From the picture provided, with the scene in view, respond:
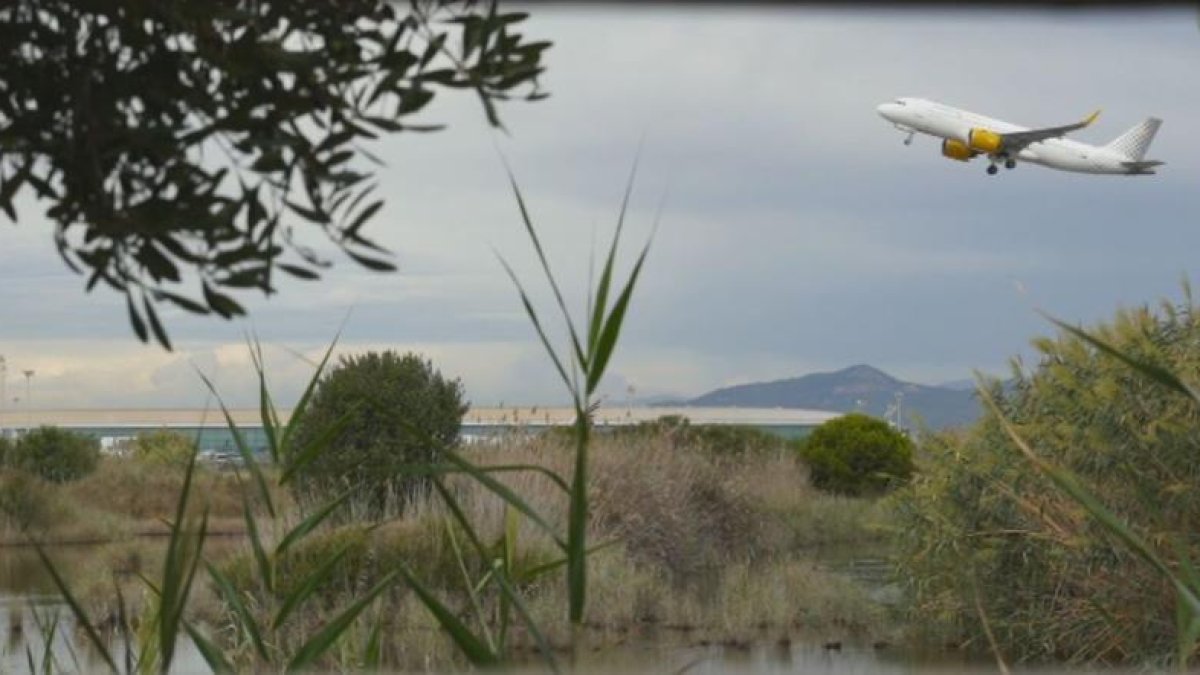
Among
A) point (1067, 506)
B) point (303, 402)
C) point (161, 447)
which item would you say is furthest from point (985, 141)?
point (303, 402)

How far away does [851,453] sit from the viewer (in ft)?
66.3

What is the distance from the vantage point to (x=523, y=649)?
955 centimetres

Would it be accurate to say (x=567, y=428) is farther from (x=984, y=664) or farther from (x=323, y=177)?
(x=323, y=177)

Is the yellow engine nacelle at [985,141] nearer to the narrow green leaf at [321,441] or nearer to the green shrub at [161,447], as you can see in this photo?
the green shrub at [161,447]

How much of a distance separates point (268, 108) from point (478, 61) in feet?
0.76

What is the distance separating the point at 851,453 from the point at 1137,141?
45.2 ft

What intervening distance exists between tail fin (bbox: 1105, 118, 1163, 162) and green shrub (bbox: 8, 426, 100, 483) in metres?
17.4

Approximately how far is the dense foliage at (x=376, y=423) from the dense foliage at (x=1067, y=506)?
4.09 m

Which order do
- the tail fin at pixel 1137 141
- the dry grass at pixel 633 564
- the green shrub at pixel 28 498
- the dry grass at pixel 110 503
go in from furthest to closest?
the tail fin at pixel 1137 141 < the dry grass at pixel 110 503 < the green shrub at pixel 28 498 < the dry grass at pixel 633 564

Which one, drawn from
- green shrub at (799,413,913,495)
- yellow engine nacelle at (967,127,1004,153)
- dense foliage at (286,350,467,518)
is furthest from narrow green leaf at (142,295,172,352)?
yellow engine nacelle at (967,127,1004,153)

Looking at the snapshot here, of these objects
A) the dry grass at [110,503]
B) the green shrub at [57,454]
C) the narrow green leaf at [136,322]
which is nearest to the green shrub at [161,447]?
the dry grass at [110,503]

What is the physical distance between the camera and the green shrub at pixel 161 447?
20.4 meters

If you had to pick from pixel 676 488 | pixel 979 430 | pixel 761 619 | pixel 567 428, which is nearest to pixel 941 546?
pixel 979 430

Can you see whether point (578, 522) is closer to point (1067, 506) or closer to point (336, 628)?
point (336, 628)
